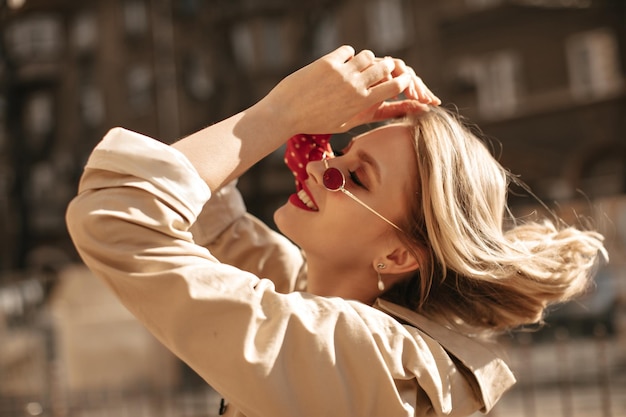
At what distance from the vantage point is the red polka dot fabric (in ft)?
5.74

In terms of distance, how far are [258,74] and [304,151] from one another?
18715mm

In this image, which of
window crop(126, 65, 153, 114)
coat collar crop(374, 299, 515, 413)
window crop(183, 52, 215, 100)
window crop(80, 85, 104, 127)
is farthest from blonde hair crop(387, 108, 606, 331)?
window crop(80, 85, 104, 127)

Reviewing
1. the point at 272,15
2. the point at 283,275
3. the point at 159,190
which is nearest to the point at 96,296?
the point at 283,275

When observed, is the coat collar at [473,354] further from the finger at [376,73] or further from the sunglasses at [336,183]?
the finger at [376,73]

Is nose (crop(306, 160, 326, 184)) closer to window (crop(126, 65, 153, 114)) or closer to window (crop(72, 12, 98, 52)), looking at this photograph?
window (crop(126, 65, 153, 114))

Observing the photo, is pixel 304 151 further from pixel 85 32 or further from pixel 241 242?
pixel 85 32

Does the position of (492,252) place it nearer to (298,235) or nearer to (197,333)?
(298,235)

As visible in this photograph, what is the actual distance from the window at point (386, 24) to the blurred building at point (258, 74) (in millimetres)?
26

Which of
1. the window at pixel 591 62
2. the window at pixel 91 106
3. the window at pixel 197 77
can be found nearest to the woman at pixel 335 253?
the window at pixel 591 62

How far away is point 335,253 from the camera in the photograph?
64.5 inches

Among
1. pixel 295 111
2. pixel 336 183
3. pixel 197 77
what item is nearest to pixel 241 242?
pixel 336 183

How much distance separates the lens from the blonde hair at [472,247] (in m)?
1.50

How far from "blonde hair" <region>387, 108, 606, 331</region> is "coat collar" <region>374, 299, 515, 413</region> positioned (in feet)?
0.34

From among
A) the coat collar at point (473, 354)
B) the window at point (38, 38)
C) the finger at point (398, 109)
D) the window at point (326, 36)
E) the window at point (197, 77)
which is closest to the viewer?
the coat collar at point (473, 354)
